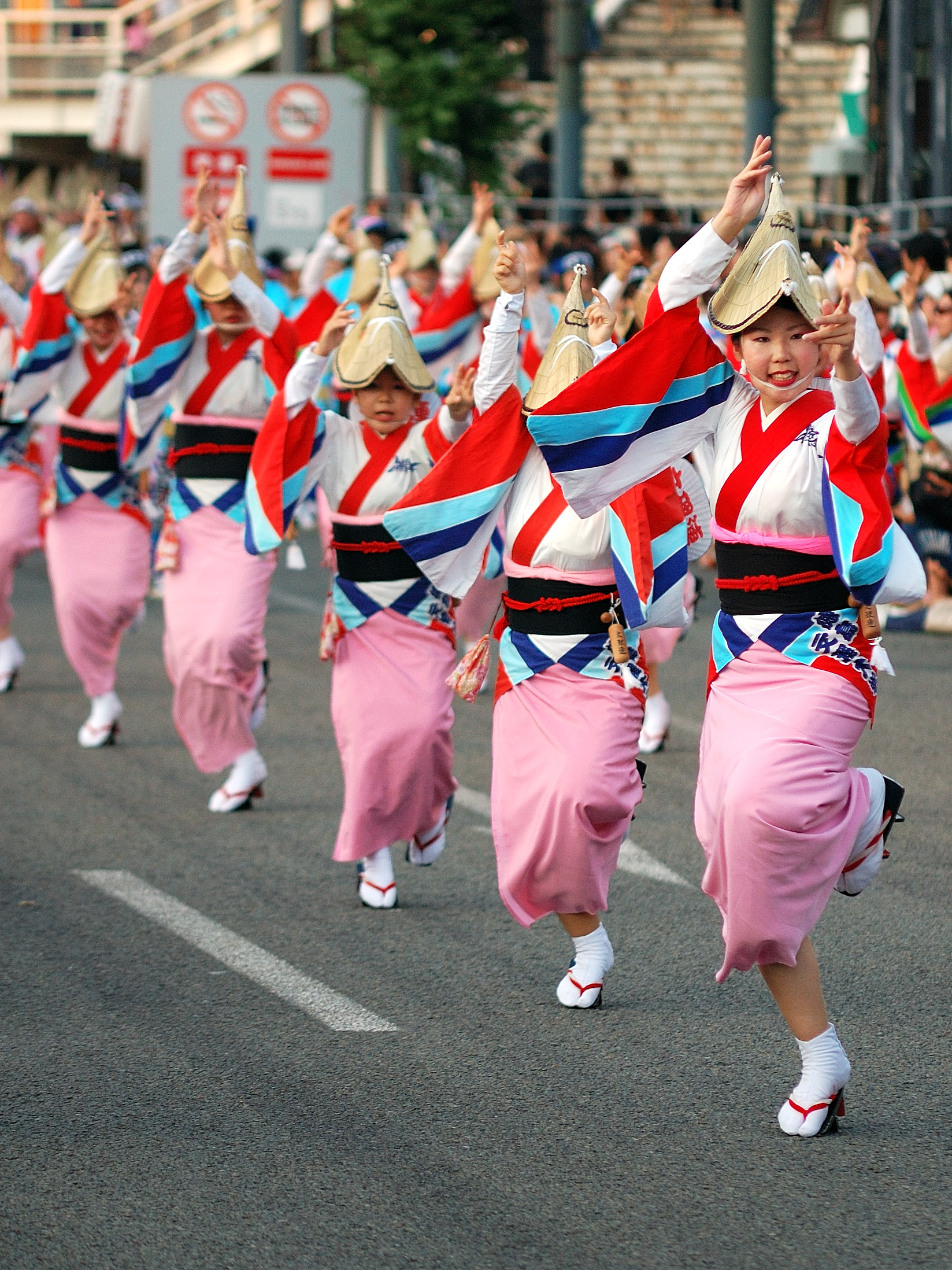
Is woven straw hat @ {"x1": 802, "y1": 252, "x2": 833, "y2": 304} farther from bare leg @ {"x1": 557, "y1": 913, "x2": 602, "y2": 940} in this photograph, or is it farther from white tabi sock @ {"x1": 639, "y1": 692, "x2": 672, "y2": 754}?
white tabi sock @ {"x1": 639, "y1": 692, "x2": 672, "y2": 754}

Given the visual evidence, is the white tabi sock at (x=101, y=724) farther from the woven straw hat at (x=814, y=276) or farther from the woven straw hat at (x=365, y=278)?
the woven straw hat at (x=814, y=276)

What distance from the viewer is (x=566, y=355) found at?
4.90 metres

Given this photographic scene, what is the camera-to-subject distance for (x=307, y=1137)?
400 centimetres

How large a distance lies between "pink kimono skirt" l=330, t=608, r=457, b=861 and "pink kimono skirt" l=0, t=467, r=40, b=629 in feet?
13.2

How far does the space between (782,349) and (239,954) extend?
236cm

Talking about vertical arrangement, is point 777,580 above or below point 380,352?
below

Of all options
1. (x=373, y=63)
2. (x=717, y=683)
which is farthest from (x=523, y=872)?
(x=373, y=63)

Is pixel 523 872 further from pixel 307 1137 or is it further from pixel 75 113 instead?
pixel 75 113

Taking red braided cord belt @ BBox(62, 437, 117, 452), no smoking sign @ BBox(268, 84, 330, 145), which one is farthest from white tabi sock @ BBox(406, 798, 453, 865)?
no smoking sign @ BBox(268, 84, 330, 145)

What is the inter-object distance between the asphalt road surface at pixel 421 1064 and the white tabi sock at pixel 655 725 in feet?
2.53

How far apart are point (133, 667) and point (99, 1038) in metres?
5.59

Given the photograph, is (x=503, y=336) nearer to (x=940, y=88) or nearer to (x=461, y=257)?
(x=461, y=257)

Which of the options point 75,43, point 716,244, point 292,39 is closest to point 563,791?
point 716,244

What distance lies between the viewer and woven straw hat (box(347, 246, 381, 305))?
9.41 metres
